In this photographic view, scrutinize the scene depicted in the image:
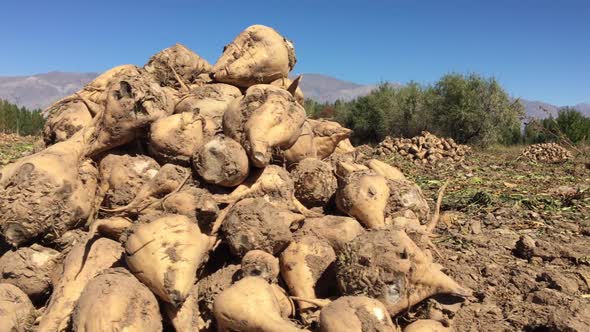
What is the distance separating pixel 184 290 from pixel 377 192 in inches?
75.0

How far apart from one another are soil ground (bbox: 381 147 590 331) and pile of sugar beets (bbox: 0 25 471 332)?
1.71 ft

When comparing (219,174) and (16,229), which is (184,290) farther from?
(16,229)

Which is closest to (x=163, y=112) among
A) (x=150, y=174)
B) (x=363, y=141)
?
(x=150, y=174)

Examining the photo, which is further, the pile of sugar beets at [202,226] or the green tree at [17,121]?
the green tree at [17,121]

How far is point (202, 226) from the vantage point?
3.43m

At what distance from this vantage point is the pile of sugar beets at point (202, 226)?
2904mm

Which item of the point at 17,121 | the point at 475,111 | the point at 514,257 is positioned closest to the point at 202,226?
the point at 514,257

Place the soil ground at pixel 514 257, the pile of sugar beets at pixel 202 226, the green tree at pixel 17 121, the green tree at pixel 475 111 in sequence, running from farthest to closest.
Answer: the green tree at pixel 17 121, the green tree at pixel 475 111, the soil ground at pixel 514 257, the pile of sugar beets at pixel 202 226

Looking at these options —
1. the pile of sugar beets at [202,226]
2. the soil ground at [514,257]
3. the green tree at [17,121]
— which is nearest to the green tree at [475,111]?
the soil ground at [514,257]

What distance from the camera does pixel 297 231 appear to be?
11.8 ft

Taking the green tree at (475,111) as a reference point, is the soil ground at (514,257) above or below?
below

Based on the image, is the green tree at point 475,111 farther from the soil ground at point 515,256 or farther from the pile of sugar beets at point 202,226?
the pile of sugar beets at point 202,226

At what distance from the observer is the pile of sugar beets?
9.53 ft

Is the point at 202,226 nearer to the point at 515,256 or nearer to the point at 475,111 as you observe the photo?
the point at 515,256
